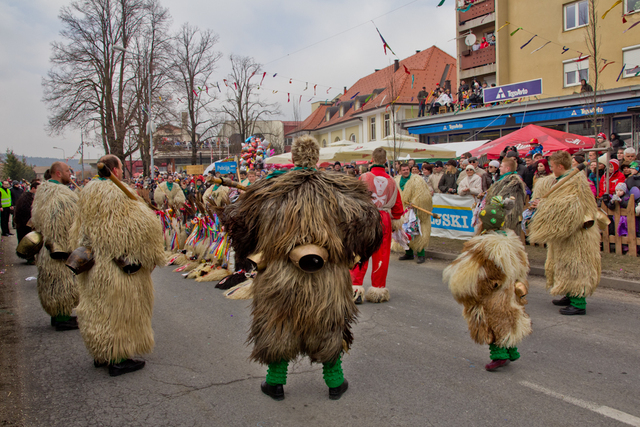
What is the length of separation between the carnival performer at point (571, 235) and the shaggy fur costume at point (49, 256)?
5.59m

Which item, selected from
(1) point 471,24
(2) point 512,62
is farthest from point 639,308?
(1) point 471,24

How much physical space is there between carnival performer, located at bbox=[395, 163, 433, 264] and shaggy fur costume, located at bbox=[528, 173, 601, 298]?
368 cm

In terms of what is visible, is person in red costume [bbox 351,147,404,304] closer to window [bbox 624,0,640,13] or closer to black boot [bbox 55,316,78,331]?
black boot [bbox 55,316,78,331]

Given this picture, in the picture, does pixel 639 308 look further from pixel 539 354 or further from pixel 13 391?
pixel 13 391

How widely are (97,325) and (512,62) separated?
27.5 meters

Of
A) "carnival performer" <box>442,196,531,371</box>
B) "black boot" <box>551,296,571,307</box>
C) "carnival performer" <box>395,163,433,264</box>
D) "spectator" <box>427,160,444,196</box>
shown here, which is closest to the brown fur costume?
"carnival performer" <box>442,196,531,371</box>

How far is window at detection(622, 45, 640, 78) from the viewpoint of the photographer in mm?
19844

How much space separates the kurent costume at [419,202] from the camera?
361 inches

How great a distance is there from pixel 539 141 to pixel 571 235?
8.81 m

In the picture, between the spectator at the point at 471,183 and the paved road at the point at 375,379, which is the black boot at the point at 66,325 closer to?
the paved road at the point at 375,379

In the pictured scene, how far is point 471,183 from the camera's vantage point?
1016cm

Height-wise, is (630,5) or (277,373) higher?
(630,5)

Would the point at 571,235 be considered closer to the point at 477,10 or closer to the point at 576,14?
the point at 576,14

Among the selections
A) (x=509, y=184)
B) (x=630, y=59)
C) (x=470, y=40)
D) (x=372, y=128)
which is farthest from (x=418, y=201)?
(x=372, y=128)
